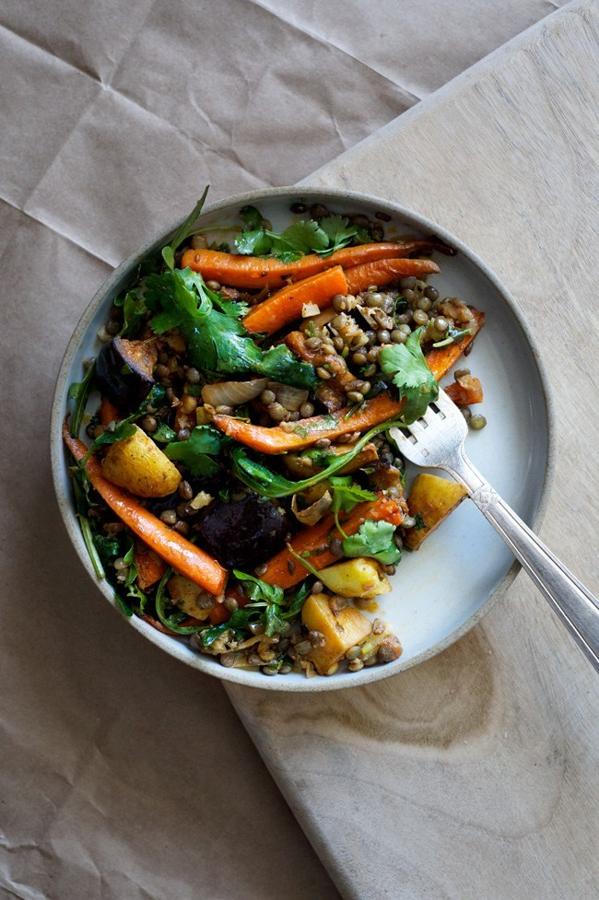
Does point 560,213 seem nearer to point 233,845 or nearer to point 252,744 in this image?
point 252,744

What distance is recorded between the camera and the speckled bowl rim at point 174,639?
2.54m

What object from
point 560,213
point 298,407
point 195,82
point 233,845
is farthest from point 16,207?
point 233,845

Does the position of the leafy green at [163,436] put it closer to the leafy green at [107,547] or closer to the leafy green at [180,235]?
the leafy green at [107,547]

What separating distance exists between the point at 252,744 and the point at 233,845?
1.15 ft

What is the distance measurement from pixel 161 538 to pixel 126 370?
485 millimetres

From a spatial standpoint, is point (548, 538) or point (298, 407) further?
point (548, 538)

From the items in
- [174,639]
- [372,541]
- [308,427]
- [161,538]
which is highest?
[308,427]

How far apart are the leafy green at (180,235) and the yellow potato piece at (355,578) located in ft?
3.22

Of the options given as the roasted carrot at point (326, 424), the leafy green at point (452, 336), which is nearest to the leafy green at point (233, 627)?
the roasted carrot at point (326, 424)

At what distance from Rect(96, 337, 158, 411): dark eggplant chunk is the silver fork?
0.72 meters

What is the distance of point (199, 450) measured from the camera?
2.47 metres

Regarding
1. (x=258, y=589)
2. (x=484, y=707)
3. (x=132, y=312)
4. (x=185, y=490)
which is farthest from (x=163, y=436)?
(x=484, y=707)

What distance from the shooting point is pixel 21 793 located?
300 cm

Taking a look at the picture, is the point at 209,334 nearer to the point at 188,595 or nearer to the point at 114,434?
the point at 114,434
